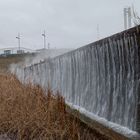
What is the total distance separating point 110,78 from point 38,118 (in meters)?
1.37

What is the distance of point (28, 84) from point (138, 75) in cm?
274

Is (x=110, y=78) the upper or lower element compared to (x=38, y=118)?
upper

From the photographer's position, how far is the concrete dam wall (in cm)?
594

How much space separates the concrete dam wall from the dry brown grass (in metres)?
0.53

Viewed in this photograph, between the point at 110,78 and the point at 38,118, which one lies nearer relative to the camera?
the point at 38,118

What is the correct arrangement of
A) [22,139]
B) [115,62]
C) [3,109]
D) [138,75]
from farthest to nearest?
[3,109] → [115,62] → [22,139] → [138,75]

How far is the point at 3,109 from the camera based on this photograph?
7.57 metres

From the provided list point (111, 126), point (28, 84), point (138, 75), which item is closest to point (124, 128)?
point (111, 126)

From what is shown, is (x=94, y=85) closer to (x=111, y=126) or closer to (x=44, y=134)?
(x=111, y=126)

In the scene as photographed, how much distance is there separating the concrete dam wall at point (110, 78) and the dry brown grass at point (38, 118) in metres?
0.53

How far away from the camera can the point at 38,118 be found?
6266mm

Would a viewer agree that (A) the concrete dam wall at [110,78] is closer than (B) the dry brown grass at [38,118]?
No

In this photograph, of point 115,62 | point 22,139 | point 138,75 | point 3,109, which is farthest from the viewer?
point 3,109

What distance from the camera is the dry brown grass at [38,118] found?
5.62m
